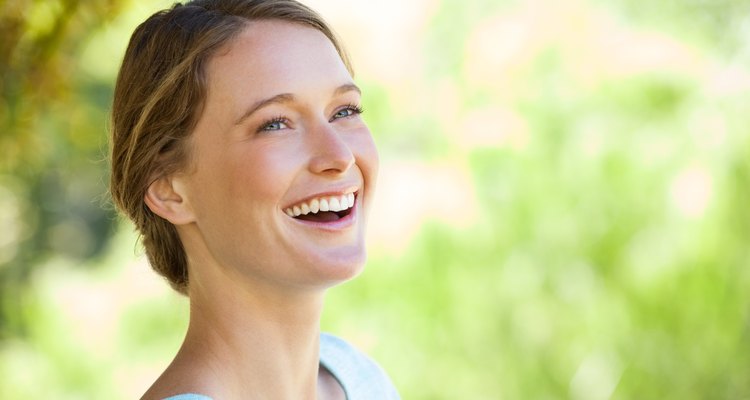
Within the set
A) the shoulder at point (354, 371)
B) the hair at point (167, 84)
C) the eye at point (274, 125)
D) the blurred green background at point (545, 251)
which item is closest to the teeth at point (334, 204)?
the eye at point (274, 125)

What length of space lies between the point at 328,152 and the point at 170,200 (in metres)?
0.28

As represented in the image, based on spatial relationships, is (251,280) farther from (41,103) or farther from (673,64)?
(673,64)

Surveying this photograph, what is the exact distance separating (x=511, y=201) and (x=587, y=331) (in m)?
0.64

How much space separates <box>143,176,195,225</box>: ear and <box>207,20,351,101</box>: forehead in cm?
16

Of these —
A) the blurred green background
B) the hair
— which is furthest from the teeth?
the blurred green background

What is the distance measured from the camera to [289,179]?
1425 mm

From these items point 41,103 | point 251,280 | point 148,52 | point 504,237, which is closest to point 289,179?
point 251,280

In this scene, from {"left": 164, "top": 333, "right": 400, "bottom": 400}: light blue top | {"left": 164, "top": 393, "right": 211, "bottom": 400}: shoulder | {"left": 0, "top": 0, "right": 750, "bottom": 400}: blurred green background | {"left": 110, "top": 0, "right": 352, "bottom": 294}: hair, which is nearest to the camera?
{"left": 164, "top": 393, "right": 211, "bottom": 400}: shoulder

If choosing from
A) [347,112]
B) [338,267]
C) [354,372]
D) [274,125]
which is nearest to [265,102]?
[274,125]

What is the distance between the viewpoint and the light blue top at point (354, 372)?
182cm

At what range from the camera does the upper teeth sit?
1.44 m

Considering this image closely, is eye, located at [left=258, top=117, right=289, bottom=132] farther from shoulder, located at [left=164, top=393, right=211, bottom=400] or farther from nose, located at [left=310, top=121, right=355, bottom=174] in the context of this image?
shoulder, located at [left=164, top=393, right=211, bottom=400]

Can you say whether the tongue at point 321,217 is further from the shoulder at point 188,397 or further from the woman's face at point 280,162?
the shoulder at point 188,397

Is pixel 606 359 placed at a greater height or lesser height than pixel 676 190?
lesser
